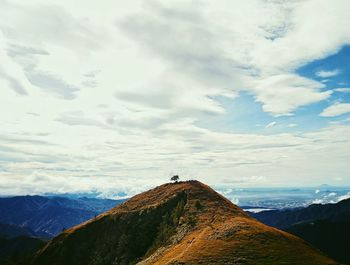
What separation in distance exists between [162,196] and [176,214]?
98.2 feet

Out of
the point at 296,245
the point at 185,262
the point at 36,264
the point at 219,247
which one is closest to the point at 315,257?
the point at 296,245

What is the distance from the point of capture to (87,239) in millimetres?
155250

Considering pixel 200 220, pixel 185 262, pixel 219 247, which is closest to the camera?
pixel 185 262

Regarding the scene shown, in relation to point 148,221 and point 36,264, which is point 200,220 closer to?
point 148,221

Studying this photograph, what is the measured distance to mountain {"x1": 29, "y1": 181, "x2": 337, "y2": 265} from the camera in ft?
255

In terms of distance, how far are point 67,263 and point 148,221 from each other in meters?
38.3

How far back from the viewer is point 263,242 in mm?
83562

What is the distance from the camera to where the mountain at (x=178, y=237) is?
77750 millimetres

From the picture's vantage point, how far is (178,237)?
365 ft

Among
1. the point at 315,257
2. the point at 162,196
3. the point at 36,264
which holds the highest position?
the point at 162,196

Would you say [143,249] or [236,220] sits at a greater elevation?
[236,220]

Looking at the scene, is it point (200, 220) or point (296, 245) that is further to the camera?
point (200, 220)

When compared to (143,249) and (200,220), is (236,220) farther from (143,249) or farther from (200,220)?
(143,249)

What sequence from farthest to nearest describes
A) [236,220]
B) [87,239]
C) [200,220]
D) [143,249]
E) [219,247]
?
1. [87,239]
2. [143,249]
3. [200,220]
4. [236,220]
5. [219,247]
